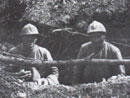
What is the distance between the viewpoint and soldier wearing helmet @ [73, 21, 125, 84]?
712cm

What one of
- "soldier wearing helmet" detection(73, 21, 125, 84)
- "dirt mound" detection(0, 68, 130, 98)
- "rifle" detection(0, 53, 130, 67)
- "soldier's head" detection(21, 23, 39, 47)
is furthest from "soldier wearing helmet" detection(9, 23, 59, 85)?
"rifle" detection(0, 53, 130, 67)

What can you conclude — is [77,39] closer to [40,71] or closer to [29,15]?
[29,15]

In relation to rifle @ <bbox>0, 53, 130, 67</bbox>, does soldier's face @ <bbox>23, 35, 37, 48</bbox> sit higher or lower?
higher

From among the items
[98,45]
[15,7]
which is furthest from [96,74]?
[15,7]

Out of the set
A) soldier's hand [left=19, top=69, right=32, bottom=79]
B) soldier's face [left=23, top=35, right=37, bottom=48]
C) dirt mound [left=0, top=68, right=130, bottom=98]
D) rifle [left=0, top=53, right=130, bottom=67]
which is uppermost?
soldier's face [left=23, top=35, right=37, bottom=48]

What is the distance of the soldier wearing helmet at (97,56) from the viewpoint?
7.12 metres

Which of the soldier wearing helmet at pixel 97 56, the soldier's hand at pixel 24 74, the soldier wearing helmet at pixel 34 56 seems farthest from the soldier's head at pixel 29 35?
the soldier wearing helmet at pixel 97 56

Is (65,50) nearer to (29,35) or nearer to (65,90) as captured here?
(29,35)

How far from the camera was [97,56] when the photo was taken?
7.21 meters

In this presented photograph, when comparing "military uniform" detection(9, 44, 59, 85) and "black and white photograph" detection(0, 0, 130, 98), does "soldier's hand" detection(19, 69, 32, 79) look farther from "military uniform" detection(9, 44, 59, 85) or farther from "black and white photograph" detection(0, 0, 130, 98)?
"military uniform" detection(9, 44, 59, 85)

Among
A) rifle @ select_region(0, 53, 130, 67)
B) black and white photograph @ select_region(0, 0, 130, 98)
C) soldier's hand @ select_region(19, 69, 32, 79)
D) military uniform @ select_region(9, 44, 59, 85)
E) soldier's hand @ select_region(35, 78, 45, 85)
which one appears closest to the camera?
rifle @ select_region(0, 53, 130, 67)

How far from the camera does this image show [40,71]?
24.4 feet

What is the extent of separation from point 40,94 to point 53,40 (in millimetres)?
2858

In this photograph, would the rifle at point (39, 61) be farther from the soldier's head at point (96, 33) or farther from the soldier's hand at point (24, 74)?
the soldier's head at point (96, 33)
